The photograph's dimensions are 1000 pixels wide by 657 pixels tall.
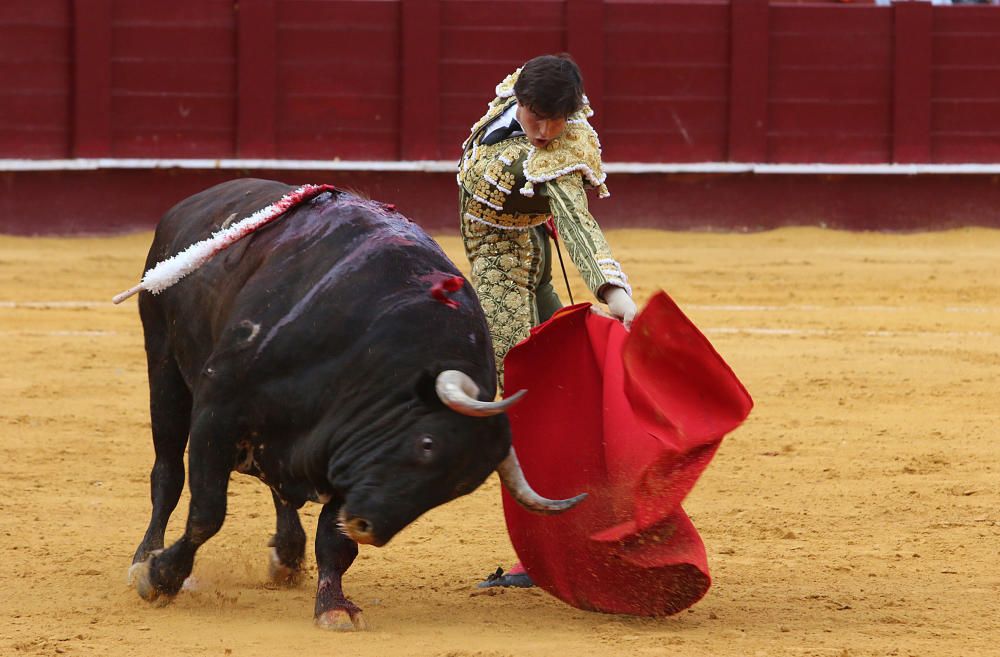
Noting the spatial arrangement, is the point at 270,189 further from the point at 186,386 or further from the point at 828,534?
the point at 828,534

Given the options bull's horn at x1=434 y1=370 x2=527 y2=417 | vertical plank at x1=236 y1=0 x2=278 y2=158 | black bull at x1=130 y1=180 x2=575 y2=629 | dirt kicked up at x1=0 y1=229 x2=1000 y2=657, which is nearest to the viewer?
bull's horn at x1=434 y1=370 x2=527 y2=417

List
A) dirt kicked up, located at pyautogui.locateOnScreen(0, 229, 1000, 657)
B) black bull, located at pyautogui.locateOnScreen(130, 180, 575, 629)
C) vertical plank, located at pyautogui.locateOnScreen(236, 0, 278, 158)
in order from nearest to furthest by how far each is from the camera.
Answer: black bull, located at pyautogui.locateOnScreen(130, 180, 575, 629)
dirt kicked up, located at pyautogui.locateOnScreen(0, 229, 1000, 657)
vertical plank, located at pyautogui.locateOnScreen(236, 0, 278, 158)

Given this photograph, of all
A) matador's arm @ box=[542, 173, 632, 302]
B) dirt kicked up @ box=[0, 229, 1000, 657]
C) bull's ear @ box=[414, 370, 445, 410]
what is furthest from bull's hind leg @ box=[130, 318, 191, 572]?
matador's arm @ box=[542, 173, 632, 302]

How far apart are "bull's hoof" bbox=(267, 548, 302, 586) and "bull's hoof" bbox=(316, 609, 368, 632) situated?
1.60 ft

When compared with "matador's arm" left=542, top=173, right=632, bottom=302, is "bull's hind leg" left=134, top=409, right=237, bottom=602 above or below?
below

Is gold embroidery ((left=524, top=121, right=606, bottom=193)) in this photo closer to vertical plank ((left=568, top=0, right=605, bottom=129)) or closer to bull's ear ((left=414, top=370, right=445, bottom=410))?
bull's ear ((left=414, top=370, right=445, bottom=410))

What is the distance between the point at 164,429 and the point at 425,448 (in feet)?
3.07

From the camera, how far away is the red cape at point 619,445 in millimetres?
3057

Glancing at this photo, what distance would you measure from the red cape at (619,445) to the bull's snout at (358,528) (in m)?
0.49

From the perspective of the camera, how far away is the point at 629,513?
3.12m

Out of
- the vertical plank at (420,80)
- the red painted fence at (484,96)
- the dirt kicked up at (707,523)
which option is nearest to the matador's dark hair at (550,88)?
the dirt kicked up at (707,523)

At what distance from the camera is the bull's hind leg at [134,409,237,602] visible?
120 inches

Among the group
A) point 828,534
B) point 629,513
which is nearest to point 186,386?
point 629,513

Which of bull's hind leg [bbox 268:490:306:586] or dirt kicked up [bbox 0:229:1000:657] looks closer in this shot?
dirt kicked up [bbox 0:229:1000:657]
